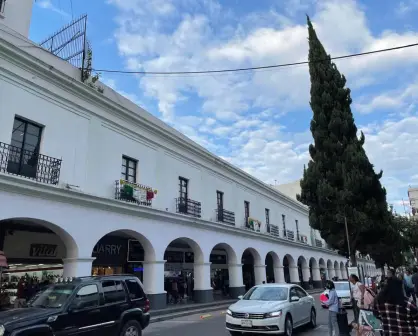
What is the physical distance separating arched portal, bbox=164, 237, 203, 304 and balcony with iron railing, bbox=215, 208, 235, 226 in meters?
2.52

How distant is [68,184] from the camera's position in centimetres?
1295

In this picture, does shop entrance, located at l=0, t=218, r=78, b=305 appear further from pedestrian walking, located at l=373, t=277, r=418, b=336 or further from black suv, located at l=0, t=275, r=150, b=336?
pedestrian walking, located at l=373, t=277, r=418, b=336

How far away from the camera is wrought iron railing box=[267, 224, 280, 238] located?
28.9 metres

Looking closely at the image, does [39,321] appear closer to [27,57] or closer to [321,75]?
[27,57]

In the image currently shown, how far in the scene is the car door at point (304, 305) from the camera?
11045 millimetres

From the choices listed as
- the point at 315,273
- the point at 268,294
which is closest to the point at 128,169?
the point at 268,294

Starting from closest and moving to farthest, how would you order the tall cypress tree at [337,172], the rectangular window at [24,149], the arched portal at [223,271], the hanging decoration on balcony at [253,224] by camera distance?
the rectangular window at [24,149] < the tall cypress tree at [337,172] < the arched portal at [223,271] < the hanging decoration on balcony at [253,224]

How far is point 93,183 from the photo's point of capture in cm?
1423

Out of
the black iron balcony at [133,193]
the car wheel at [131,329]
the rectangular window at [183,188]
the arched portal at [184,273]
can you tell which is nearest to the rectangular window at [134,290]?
the car wheel at [131,329]

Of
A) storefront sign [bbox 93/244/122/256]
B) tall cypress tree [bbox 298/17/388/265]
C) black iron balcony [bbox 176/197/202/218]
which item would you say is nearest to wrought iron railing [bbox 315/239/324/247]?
tall cypress tree [bbox 298/17/388/265]

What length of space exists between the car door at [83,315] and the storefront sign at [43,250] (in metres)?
7.21

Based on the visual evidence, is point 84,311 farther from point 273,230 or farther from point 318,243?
point 318,243

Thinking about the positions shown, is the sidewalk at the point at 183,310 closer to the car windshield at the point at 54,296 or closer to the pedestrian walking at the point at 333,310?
the car windshield at the point at 54,296

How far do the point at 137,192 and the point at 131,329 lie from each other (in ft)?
25.6
